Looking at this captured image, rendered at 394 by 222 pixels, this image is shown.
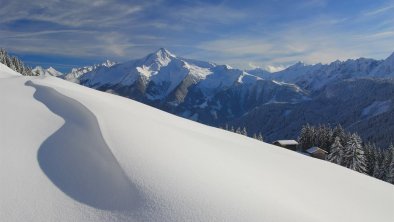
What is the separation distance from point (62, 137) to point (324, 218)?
23.3 ft

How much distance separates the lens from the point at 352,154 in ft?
194

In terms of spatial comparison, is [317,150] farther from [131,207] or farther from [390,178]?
[131,207]

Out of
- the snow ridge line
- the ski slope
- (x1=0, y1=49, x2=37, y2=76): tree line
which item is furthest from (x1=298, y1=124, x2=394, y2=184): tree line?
(x1=0, y1=49, x2=37, y2=76): tree line

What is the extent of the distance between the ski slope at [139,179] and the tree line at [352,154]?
4819 centimetres

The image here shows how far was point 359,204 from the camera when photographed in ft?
39.2

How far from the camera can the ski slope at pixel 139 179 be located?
7.25 metres

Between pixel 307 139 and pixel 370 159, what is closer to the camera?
pixel 370 159

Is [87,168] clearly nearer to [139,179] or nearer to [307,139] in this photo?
[139,179]

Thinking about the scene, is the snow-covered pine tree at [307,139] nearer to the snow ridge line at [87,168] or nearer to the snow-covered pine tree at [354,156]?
the snow-covered pine tree at [354,156]

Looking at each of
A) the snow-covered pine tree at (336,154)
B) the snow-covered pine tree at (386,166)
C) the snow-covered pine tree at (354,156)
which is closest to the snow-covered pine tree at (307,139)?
Answer: the snow-covered pine tree at (386,166)

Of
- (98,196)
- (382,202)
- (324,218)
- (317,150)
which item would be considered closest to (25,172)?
(98,196)

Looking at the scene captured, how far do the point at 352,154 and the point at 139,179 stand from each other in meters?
57.0

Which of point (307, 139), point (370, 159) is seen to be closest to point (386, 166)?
point (370, 159)

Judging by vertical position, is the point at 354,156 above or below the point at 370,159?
above
